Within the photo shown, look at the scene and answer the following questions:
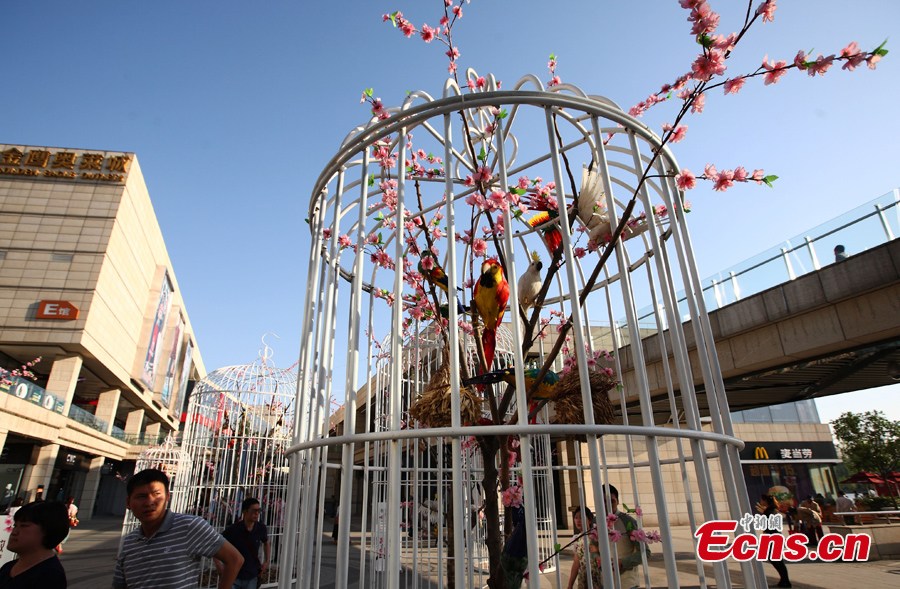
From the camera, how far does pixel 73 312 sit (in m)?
21.8

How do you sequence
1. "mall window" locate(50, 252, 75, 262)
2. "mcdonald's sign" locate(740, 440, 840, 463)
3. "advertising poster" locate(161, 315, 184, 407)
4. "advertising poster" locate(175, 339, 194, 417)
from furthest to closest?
"advertising poster" locate(175, 339, 194, 417), "advertising poster" locate(161, 315, 184, 407), "mall window" locate(50, 252, 75, 262), "mcdonald's sign" locate(740, 440, 840, 463)

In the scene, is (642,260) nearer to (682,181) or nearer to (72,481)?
(682,181)

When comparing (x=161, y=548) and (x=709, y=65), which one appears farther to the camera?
(x=161, y=548)

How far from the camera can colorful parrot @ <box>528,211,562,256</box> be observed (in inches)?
98.3

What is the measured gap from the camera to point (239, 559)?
6.77 feet

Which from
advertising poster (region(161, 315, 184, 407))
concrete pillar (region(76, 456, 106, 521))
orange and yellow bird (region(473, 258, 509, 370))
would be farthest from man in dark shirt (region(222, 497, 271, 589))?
advertising poster (region(161, 315, 184, 407))

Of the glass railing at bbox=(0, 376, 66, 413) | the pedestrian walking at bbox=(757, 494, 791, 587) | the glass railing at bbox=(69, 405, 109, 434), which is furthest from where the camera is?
the glass railing at bbox=(69, 405, 109, 434)

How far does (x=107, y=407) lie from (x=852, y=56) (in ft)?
108

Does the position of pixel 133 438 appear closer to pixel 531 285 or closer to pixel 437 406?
pixel 437 406

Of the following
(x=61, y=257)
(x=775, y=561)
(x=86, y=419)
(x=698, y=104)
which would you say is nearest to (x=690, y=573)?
(x=775, y=561)

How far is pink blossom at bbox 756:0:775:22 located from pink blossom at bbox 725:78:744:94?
8.3 inches

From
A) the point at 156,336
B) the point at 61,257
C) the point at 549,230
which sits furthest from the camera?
the point at 156,336

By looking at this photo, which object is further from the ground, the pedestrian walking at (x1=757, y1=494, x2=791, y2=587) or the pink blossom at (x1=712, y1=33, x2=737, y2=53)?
the pink blossom at (x1=712, y1=33, x2=737, y2=53)

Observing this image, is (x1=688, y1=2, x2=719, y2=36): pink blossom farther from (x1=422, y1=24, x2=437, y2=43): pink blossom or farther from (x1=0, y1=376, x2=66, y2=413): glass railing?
(x1=0, y1=376, x2=66, y2=413): glass railing
